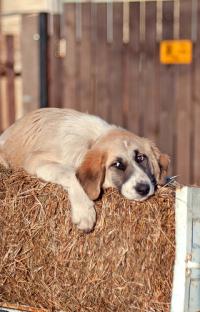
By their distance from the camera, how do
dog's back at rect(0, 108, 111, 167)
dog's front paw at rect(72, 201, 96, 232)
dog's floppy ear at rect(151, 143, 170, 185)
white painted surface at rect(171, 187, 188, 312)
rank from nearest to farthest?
white painted surface at rect(171, 187, 188, 312), dog's front paw at rect(72, 201, 96, 232), dog's floppy ear at rect(151, 143, 170, 185), dog's back at rect(0, 108, 111, 167)

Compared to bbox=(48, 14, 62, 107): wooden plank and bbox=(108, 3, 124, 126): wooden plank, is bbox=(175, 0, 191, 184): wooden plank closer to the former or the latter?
bbox=(108, 3, 124, 126): wooden plank

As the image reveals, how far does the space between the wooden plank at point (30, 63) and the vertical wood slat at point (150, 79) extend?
134 centimetres

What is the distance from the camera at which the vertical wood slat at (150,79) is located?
920 cm

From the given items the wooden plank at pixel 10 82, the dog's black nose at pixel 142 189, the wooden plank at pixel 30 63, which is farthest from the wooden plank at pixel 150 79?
the dog's black nose at pixel 142 189

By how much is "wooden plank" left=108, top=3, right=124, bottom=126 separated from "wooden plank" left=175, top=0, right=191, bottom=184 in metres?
0.69

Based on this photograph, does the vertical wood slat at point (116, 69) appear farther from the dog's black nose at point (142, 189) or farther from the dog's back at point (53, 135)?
the dog's black nose at point (142, 189)

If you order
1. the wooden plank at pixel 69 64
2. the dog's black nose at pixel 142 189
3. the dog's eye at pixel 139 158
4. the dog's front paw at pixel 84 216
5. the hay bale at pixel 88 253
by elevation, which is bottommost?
the hay bale at pixel 88 253

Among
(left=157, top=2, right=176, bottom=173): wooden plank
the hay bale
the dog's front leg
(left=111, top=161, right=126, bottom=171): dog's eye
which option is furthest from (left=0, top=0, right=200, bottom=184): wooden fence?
the hay bale

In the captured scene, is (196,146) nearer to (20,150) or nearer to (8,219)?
(20,150)

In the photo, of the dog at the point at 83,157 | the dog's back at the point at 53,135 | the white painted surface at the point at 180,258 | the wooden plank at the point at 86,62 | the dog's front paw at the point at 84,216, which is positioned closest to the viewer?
the white painted surface at the point at 180,258

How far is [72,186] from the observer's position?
534cm

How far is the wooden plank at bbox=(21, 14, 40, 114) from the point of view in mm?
9695

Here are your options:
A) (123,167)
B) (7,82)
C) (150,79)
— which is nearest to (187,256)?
(123,167)

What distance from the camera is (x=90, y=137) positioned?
6.02 m
